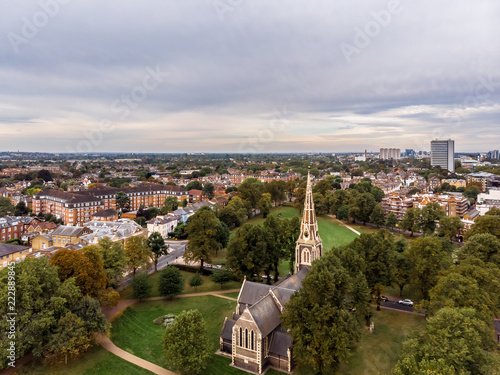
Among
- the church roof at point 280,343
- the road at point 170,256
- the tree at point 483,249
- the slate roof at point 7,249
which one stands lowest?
the road at point 170,256

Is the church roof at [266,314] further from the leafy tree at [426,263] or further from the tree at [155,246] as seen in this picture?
the tree at [155,246]

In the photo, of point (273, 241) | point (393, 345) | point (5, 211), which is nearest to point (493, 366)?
point (393, 345)

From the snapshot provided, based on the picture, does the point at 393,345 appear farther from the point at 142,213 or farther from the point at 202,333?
the point at 142,213

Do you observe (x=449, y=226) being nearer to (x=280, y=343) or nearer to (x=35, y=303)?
(x=280, y=343)

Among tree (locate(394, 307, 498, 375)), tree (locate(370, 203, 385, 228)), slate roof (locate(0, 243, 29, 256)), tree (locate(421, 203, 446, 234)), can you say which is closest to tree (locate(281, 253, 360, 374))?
tree (locate(394, 307, 498, 375))

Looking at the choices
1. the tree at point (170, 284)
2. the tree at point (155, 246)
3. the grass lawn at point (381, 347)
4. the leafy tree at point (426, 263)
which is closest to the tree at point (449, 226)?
the leafy tree at point (426, 263)

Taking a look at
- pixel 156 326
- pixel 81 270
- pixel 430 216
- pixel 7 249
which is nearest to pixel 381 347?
pixel 156 326

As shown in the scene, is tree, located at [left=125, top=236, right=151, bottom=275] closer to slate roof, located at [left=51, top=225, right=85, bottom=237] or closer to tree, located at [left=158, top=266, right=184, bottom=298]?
tree, located at [left=158, top=266, right=184, bottom=298]

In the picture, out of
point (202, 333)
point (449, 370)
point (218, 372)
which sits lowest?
point (218, 372)
